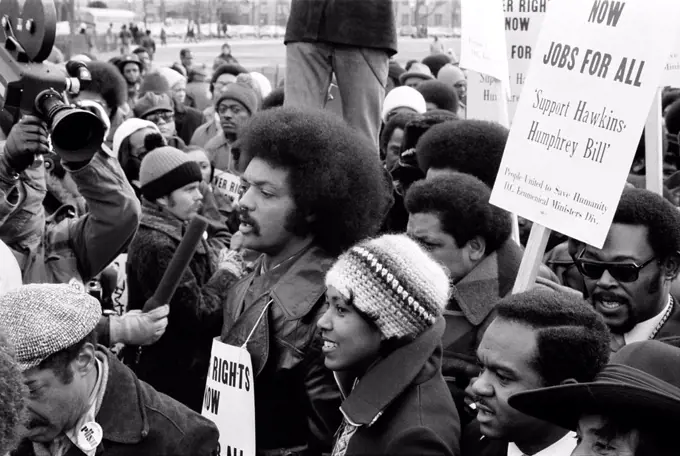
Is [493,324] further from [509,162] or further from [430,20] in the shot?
[430,20]

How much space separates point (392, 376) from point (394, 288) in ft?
0.82

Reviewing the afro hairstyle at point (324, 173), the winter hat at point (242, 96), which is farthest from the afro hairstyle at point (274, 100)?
the afro hairstyle at point (324, 173)

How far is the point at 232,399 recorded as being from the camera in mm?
3797

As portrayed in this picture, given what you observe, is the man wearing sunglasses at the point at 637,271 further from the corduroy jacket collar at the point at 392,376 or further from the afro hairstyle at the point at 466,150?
the afro hairstyle at the point at 466,150

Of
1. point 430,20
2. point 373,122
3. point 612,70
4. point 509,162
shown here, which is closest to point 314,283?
point 509,162

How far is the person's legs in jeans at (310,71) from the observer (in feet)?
19.3

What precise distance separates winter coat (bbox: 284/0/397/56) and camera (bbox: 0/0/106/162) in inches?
70.6

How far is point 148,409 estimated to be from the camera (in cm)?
350

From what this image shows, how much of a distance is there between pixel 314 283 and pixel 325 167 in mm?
432

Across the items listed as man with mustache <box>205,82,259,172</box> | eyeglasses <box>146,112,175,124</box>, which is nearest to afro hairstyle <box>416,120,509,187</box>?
man with mustache <box>205,82,259,172</box>

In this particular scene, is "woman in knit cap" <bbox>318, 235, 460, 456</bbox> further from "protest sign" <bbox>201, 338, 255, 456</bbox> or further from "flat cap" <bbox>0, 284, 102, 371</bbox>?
"flat cap" <bbox>0, 284, 102, 371</bbox>

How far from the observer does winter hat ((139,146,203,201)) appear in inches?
217

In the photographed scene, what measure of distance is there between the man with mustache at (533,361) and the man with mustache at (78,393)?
99 centimetres

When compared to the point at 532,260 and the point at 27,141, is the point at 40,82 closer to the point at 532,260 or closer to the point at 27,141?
the point at 27,141
